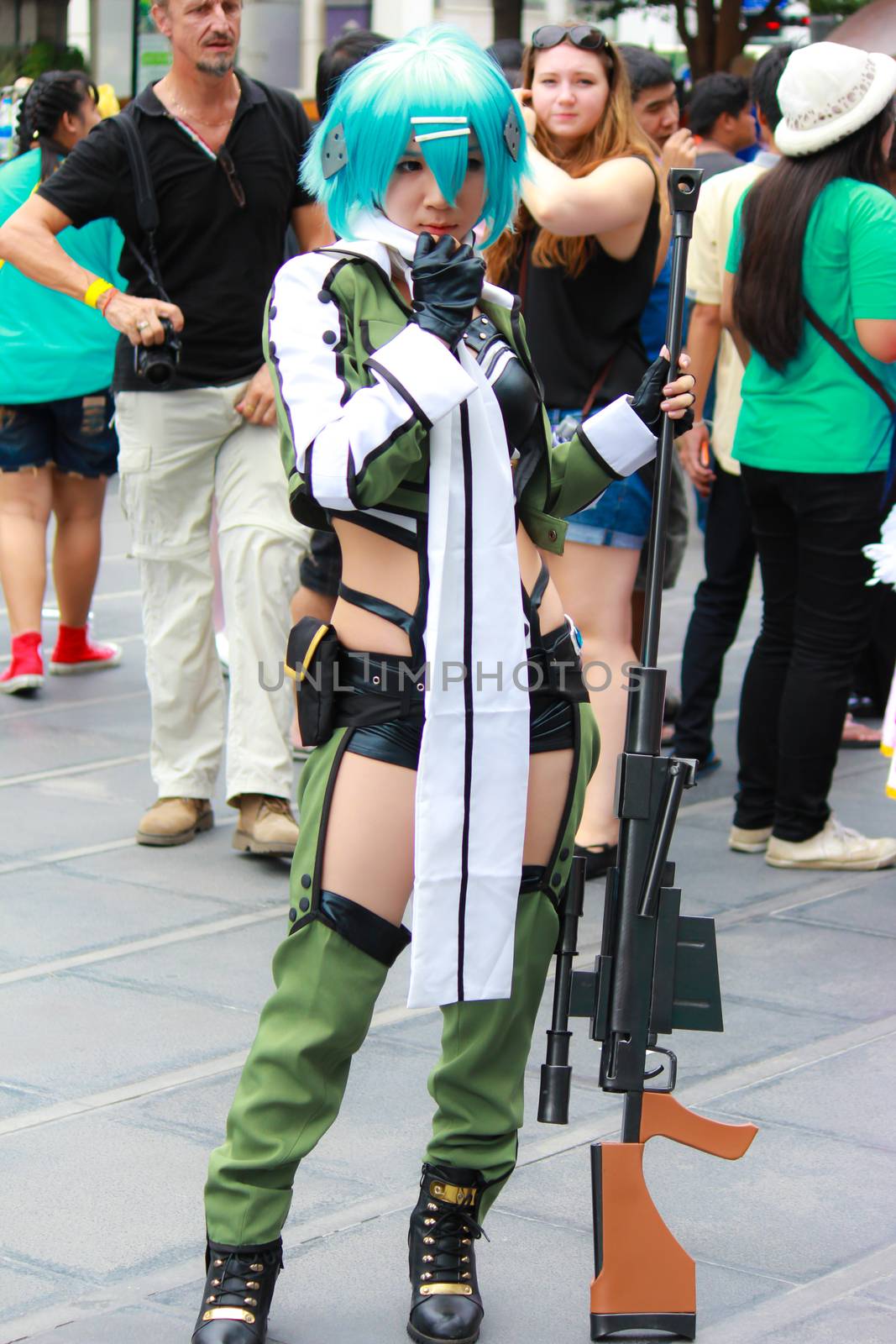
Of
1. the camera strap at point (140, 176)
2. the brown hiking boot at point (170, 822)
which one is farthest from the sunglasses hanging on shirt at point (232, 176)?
the brown hiking boot at point (170, 822)

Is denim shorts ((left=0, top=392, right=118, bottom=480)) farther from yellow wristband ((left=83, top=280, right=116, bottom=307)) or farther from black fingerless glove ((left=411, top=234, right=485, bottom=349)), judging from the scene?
black fingerless glove ((left=411, top=234, right=485, bottom=349))

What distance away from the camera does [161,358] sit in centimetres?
495

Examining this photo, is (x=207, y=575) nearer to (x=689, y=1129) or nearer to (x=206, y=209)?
(x=206, y=209)

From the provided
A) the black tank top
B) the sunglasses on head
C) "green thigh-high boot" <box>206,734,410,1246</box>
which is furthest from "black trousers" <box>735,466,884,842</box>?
"green thigh-high boot" <box>206,734,410,1246</box>

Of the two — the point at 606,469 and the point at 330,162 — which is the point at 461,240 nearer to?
the point at 330,162

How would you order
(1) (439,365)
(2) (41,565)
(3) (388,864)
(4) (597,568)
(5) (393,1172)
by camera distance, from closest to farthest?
1. (1) (439,365)
2. (3) (388,864)
3. (5) (393,1172)
4. (4) (597,568)
5. (2) (41,565)

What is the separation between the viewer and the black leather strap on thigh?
274cm

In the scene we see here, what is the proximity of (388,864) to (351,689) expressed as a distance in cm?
26

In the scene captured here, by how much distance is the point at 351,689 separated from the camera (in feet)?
9.20

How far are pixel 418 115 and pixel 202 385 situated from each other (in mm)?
2731

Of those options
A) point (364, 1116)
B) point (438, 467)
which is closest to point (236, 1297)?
point (364, 1116)

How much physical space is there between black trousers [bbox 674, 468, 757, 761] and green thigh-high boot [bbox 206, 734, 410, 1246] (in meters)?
3.52

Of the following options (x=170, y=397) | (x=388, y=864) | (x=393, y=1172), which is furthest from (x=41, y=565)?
(x=388, y=864)

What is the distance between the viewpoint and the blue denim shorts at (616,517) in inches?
200
